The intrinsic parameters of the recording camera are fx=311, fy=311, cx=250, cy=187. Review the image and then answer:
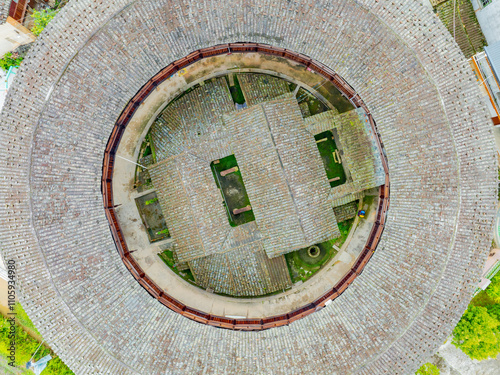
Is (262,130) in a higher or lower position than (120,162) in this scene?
lower

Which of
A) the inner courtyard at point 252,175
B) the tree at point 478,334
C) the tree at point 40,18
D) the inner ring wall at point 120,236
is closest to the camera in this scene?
the inner ring wall at point 120,236

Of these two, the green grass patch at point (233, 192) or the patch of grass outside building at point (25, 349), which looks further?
the green grass patch at point (233, 192)

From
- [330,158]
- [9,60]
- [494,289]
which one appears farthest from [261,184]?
[9,60]

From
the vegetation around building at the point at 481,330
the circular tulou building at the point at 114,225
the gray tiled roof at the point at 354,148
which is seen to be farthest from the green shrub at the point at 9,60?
the vegetation around building at the point at 481,330

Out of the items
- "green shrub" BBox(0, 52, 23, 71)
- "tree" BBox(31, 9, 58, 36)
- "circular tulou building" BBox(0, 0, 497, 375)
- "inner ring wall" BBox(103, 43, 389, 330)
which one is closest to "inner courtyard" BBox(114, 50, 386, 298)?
"inner ring wall" BBox(103, 43, 389, 330)

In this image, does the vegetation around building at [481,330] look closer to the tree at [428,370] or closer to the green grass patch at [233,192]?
the tree at [428,370]

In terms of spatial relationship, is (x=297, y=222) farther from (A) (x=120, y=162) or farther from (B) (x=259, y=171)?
(A) (x=120, y=162)

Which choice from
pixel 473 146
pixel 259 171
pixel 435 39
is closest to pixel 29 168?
pixel 259 171
